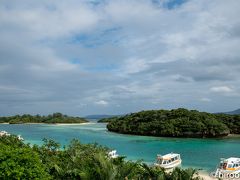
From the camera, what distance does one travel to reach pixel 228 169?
102 feet

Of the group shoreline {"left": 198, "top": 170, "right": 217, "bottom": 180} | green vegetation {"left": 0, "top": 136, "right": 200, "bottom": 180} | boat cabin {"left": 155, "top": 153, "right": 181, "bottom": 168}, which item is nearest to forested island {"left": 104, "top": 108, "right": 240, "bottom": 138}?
boat cabin {"left": 155, "top": 153, "right": 181, "bottom": 168}

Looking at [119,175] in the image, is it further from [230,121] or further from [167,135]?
[230,121]

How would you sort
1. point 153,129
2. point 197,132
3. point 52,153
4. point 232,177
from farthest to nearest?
point 153,129, point 197,132, point 232,177, point 52,153

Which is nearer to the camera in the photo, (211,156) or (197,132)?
(211,156)

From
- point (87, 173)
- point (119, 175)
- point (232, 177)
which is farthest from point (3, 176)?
point (232, 177)

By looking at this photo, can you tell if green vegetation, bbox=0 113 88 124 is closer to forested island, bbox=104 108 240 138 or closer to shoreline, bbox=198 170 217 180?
forested island, bbox=104 108 240 138

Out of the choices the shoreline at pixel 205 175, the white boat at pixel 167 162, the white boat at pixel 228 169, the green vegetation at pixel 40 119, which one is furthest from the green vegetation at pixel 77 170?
the green vegetation at pixel 40 119

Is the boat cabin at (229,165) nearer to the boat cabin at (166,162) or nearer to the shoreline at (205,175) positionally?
the shoreline at (205,175)

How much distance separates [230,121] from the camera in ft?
262

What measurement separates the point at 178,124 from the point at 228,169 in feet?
137

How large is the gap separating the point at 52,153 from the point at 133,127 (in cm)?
6116

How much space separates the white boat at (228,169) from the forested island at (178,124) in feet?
126

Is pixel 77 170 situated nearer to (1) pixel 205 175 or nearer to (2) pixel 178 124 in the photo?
(1) pixel 205 175

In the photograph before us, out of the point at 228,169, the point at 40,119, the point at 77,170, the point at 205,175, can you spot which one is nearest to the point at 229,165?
the point at 228,169
